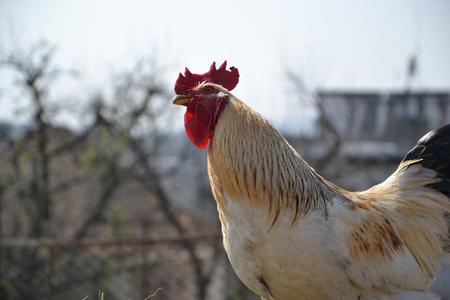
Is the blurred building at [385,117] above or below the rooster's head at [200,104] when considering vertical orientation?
below

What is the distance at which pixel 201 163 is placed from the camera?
852 cm

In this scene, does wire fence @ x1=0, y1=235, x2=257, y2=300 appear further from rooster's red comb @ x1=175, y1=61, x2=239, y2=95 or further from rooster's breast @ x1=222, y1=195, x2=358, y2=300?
rooster's breast @ x1=222, y1=195, x2=358, y2=300

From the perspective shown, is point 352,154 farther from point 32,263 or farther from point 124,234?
point 32,263

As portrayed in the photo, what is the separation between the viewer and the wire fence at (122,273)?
7254mm

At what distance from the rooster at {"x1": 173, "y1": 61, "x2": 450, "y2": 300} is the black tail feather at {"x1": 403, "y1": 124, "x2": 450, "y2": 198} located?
636 millimetres

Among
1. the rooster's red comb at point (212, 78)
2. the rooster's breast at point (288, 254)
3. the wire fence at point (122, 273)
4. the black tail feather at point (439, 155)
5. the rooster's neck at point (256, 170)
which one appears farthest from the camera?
the wire fence at point (122, 273)

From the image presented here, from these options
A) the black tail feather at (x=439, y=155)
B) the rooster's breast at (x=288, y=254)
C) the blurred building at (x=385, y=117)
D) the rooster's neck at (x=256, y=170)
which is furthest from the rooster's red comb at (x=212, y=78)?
the blurred building at (x=385, y=117)

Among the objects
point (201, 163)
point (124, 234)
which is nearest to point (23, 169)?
point (124, 234)

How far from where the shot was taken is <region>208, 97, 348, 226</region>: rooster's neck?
2645 millimetres

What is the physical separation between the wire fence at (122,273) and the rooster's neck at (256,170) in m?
4.53

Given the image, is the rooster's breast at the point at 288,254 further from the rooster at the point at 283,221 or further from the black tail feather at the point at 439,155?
the black tail feather at the point at 439,155

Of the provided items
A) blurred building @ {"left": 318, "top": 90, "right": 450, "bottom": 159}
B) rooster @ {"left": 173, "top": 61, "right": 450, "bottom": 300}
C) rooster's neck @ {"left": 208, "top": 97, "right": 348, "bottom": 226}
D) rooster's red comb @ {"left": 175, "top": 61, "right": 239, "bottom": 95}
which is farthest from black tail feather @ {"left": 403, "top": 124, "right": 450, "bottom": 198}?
blurred building @ {"left": 318, "top": 90, "right": 450, "bottom": 159}

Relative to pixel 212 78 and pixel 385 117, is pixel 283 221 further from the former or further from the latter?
pixel 385 117

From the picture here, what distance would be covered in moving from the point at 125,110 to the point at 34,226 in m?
2.73
